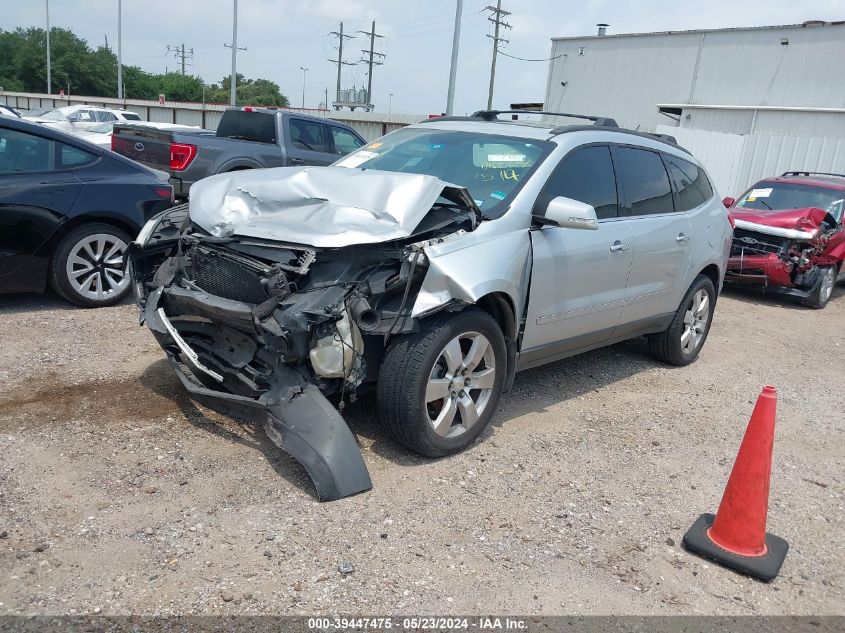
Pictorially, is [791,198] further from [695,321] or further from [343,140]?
[343,140]

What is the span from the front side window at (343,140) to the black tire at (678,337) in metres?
7.27

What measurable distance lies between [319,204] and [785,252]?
25.9 feet

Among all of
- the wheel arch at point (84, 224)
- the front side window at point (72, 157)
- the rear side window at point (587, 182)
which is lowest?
the wheel arch at point (84, 224)

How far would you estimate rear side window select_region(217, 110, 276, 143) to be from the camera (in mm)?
11477

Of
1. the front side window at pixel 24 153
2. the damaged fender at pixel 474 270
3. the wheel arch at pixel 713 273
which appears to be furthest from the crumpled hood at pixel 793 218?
the front side window at pixel 24 153

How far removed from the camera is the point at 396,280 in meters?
3.70

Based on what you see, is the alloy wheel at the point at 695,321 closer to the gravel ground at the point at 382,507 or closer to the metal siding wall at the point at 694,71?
the gravel ground at the point at 382,507

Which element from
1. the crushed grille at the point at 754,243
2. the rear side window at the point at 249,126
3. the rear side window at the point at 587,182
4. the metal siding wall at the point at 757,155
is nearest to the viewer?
the rear side window at the point at 587,182

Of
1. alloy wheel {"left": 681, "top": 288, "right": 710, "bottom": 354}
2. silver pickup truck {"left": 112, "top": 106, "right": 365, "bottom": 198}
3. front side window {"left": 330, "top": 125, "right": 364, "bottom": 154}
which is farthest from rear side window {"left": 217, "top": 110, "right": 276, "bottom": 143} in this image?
alloy wheel {"left": 681, "top": 288, "right": 710, "bottom": 354}

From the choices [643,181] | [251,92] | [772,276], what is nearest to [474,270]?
[643,181]

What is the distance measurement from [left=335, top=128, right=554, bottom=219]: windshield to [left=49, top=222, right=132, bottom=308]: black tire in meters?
2.36

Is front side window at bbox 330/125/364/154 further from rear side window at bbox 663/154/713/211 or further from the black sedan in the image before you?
rear side window at bbox 663/154/713/211

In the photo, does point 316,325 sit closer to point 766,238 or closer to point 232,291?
point 232,291

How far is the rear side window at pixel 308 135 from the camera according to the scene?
1162 cm
